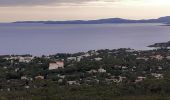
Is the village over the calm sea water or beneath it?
over

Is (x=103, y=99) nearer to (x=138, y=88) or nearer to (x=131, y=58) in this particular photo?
(x=138, y=88)

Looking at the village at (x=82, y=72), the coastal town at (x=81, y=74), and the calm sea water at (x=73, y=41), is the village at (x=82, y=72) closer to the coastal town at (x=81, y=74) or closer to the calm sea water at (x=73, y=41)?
the coastal town at (x=81, y=74)

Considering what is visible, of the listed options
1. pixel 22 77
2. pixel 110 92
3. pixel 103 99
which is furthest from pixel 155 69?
pixel 103 99

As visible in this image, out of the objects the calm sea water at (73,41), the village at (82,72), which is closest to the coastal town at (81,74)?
the village at (82,72)

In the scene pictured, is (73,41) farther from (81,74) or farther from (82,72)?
(81,74)

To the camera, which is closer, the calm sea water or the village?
the village

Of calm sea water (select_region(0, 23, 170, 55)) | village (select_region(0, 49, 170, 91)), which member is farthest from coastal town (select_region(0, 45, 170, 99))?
calm sea water (select_region(0, 23, 170, 55))

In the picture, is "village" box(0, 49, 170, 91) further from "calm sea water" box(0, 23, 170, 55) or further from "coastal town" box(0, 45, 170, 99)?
"calm sea water" box(0, 23, 170, 55)

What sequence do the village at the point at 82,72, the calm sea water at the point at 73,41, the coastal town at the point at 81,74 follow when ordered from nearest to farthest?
the coastal town at the point at 81,74 → the village at the point at 82,72 → the calm sea water at the point at 73,41


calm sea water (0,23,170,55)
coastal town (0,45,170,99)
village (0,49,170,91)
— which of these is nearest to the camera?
coastal town (0,45,170,99)

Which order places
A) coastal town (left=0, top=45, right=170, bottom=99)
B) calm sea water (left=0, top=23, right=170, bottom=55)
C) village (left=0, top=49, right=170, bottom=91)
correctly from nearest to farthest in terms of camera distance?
coastal town (left=0, top=45, right=170, bottom=99) → village (left=0, top=49, right=170, bottom=91) → calm sea water (left=0, top=23, right=170, bottom=55)

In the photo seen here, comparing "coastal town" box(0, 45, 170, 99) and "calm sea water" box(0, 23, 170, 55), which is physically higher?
"coastal town" box(0, 45, 170, 99)

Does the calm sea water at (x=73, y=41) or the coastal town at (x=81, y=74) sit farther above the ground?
the coastal town at (x=81, y=74)
